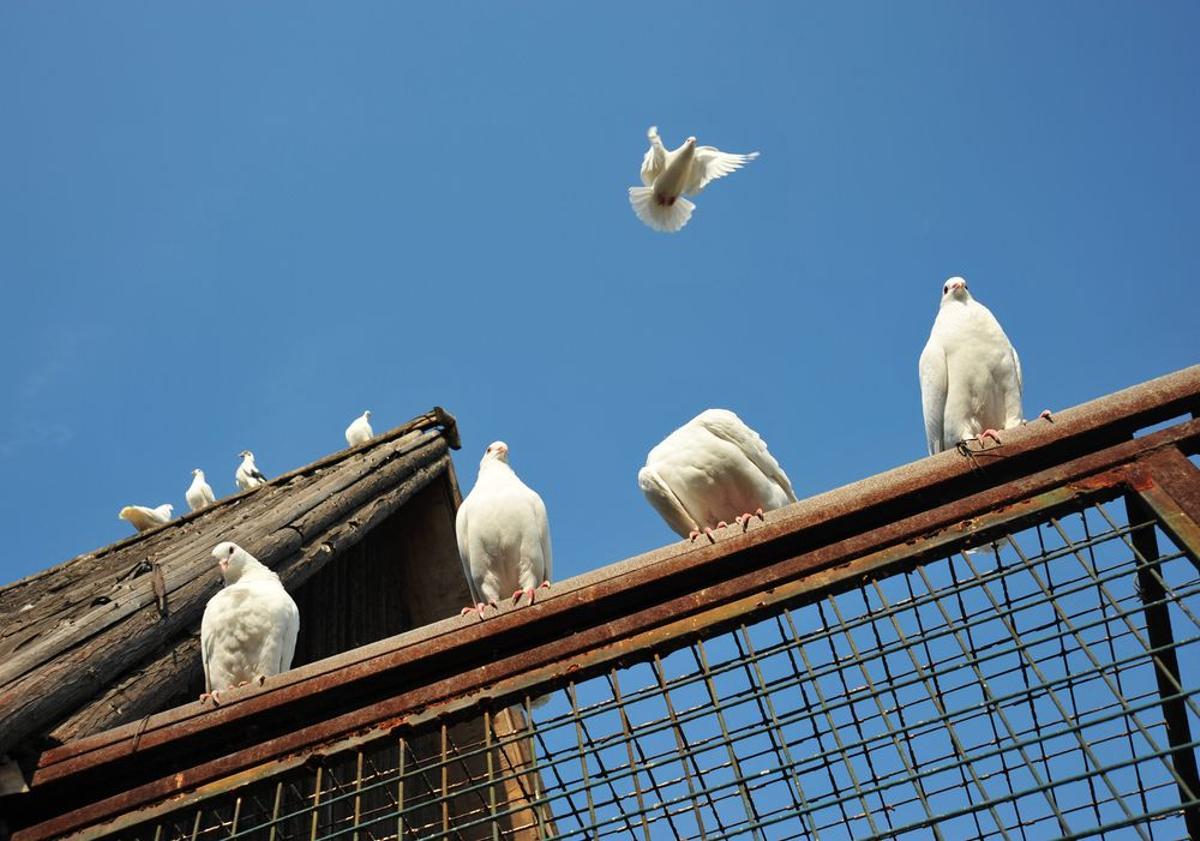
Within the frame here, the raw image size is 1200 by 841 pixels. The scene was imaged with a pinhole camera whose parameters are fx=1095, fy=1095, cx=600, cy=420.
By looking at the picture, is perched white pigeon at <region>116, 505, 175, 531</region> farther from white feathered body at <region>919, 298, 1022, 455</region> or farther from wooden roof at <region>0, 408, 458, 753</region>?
white feathered body at <region>919, 298, 1022, 455</region>

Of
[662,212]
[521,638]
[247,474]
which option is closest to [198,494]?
[247,474]

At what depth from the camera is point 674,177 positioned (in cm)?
1309

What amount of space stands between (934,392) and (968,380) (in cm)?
27

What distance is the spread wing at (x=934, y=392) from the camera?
7.84 m

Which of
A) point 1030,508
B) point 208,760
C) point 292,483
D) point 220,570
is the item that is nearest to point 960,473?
point 1030,508

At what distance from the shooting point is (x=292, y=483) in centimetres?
1239

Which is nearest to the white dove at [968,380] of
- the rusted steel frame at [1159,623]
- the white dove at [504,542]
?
the white dove at [504,542]

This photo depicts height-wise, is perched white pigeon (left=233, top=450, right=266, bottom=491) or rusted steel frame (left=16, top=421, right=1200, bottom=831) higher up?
perched white pigeon (left=233, top=450, right=266, bottom=491)

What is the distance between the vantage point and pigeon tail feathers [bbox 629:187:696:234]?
530 inches

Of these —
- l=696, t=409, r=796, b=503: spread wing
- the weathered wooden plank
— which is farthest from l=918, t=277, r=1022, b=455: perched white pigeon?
the weathered wooden plank

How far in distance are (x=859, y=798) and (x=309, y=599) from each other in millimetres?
7997

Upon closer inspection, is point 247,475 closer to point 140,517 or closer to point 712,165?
point 140,517

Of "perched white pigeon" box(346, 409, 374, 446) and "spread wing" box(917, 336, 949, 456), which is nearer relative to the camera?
"spread wing" box(917, 336, 949, 456)

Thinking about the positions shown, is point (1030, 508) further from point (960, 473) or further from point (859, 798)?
point (859, 798)
